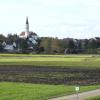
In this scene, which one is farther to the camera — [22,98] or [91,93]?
[91,93]

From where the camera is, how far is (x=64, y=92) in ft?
87.1

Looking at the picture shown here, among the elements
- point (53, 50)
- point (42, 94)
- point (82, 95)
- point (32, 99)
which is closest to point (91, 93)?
point (82, 95)

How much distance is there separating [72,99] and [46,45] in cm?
17166

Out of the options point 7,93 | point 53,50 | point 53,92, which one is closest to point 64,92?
point 53,92

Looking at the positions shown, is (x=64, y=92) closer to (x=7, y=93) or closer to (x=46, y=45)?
(x=7, y=93)

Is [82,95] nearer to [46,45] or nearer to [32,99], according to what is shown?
[32,99]

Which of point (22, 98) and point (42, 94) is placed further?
point (42, 94)

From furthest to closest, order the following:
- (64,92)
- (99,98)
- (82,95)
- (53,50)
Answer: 1. (53,50)
2. (64,92)
3. (82,95)
4. (99,98)

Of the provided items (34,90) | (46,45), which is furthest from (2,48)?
(34,90)

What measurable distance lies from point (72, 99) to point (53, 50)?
165 metres

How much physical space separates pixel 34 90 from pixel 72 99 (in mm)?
5285

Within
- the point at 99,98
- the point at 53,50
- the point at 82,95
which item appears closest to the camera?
the point at 99,98

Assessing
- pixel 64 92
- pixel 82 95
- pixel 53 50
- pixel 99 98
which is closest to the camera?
pixel 99 98

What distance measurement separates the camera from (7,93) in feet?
83.6
